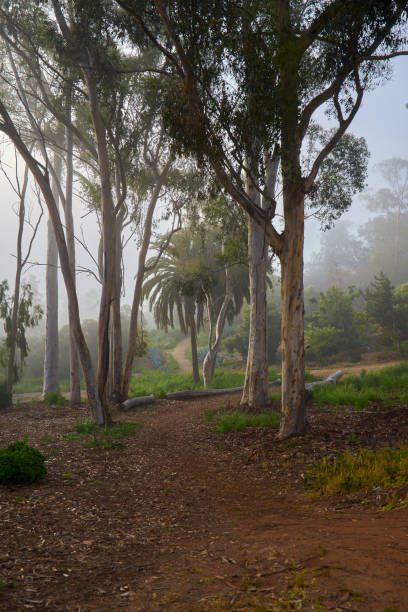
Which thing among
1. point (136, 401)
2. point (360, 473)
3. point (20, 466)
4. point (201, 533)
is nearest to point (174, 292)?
point (136, 401)

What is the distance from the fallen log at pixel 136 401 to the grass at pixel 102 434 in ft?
10.7

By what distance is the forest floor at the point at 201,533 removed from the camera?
2.83 metres

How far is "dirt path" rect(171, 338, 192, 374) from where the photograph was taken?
27.1 metres

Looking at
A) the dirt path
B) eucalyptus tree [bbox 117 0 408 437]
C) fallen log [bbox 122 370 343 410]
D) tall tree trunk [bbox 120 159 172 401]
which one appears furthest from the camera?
the dirt path

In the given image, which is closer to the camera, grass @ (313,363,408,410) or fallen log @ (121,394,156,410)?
grass @ (313,363,408,410)

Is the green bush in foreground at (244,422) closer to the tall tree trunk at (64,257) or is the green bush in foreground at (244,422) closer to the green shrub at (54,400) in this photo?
the tall tree trunk at (64,257)

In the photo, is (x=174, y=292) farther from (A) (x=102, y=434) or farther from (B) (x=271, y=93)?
(B) (x=271, y=93)

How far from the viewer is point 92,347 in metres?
33.0

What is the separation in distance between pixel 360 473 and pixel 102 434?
18.3 feet

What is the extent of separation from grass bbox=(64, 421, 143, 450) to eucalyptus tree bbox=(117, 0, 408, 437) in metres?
3.25

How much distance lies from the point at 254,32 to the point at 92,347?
93.0 ft

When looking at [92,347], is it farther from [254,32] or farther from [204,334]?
[254,32]

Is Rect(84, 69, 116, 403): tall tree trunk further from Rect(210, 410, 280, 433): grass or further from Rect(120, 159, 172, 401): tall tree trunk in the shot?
Rect(120, 159, 172, 401): tall tree trunk

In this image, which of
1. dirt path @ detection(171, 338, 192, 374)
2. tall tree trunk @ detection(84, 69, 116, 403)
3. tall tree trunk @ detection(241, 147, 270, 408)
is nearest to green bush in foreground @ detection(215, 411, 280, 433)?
tall tree trunk @ detection(241, 147, 270, 408)
